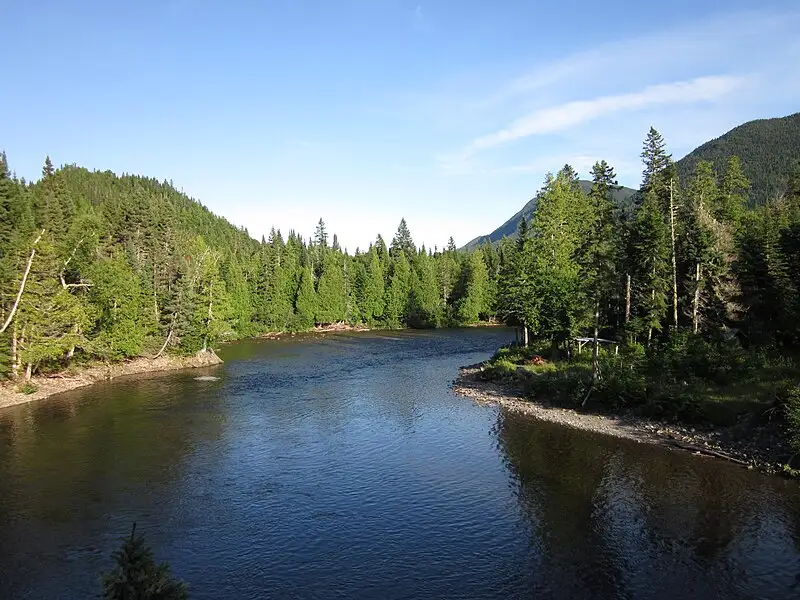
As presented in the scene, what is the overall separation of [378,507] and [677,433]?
2040 centimetres

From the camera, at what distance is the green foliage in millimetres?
10383

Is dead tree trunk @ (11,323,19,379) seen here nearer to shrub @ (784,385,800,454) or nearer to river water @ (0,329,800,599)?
river water @ (0,329,800,599)

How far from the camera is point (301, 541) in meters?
22.3

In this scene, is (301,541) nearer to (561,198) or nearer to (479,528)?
(479,528)

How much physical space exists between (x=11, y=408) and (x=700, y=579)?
47037 millimetres

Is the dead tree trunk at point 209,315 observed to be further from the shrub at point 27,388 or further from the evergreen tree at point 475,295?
the evergreen tree at point 475,295

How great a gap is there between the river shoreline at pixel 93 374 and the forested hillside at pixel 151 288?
3.79 ft

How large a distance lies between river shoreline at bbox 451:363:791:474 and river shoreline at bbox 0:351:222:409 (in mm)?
36373

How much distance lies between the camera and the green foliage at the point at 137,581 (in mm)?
10383

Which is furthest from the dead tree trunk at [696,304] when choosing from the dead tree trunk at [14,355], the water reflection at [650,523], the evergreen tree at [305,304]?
the evergreen tree at [305,304]

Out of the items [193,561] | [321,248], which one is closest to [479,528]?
[193,561]

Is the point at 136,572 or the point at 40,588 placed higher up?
the point at 136,572

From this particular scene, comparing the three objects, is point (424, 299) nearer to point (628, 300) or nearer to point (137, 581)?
point (628, 300)

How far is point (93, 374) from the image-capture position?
55812 mm
